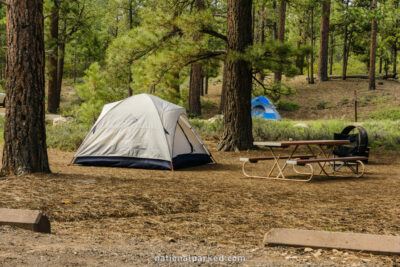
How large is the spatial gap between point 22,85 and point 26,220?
3.12 m

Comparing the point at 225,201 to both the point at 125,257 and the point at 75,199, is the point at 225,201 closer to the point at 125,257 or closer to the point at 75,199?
the point at 75,199

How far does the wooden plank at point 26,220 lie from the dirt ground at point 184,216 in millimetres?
92

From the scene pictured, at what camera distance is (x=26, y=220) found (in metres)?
4.05

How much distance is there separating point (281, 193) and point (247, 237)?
276 cm

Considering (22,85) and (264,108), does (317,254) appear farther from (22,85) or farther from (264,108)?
(264,108)

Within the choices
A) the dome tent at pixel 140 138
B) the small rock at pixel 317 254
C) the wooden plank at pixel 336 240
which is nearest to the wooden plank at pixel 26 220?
the wooden plank at pixel 336 240

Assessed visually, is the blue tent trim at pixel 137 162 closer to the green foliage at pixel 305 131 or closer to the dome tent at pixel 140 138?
the dome tent at pixel 140 138

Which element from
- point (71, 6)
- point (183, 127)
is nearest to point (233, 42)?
point (183, 127)

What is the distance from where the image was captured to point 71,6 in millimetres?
23953

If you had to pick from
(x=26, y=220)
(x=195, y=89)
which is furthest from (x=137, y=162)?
(x=195, y=89)

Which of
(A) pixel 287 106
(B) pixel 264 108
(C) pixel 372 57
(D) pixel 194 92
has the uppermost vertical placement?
(C) pixel 372 57

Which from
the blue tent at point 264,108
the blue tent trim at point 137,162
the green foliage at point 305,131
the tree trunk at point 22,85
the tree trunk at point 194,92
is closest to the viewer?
the tree trunk at point 22,85

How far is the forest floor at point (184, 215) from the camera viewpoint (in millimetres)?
3361

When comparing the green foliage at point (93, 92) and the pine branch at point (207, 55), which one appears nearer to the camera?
the pine branch at point (207, 55)
